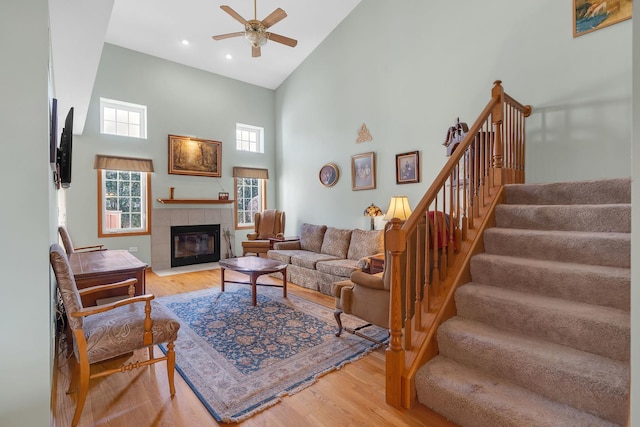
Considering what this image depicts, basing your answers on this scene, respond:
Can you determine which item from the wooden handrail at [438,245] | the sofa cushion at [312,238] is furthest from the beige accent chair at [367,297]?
the sofa cushion at [312,238]

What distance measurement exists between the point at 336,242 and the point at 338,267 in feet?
3.26

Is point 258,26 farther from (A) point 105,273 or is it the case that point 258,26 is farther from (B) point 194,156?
(B) point 194,156

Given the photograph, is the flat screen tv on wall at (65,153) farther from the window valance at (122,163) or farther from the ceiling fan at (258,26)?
the window valance at (122,163)

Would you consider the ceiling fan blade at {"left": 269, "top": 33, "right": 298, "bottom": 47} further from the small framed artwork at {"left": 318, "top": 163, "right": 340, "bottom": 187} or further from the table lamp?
the table lamp

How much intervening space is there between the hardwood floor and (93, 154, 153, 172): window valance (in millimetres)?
4002

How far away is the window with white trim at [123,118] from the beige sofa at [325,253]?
11.4ft

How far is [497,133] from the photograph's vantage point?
298 cm

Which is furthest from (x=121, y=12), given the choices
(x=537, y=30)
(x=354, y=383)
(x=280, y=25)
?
(x=354, y=383)

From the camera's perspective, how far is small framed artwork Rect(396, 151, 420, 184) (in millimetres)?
4617

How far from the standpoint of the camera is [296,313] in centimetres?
360

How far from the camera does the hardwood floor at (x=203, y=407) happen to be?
183 cm

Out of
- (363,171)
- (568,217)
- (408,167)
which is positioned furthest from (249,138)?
(568,217)

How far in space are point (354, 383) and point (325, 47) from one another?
5991 mm

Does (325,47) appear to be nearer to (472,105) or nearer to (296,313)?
(472,105)
